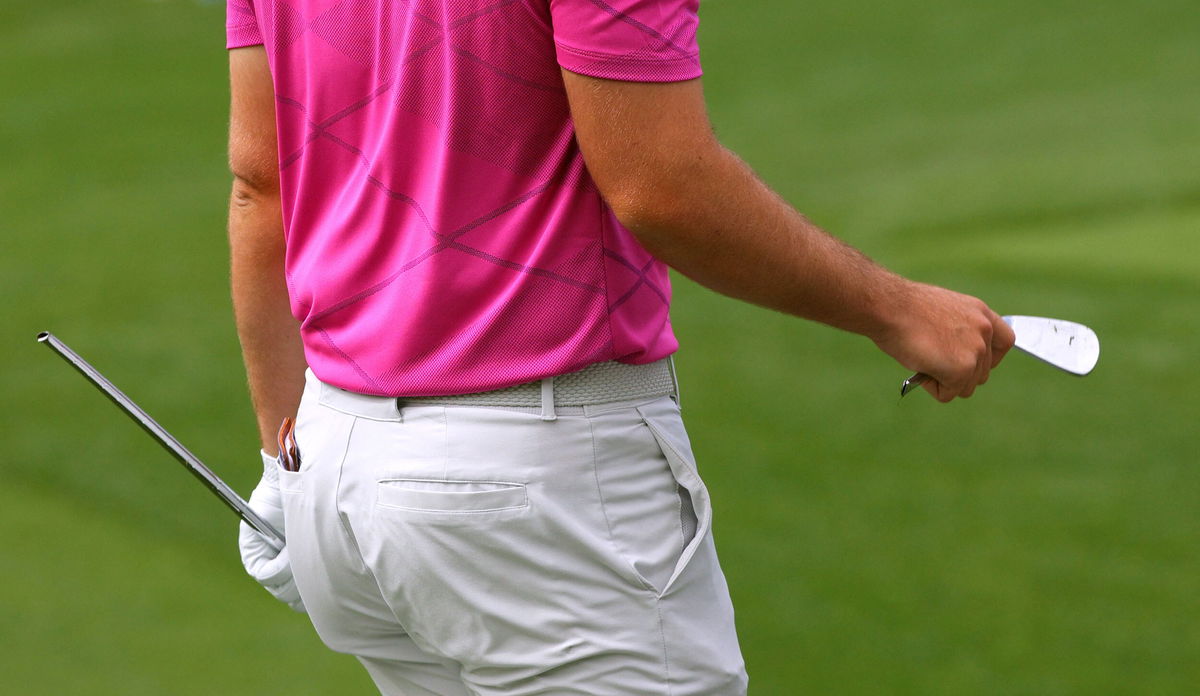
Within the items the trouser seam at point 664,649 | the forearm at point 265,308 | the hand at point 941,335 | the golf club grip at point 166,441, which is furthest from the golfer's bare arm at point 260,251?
the hand at point 941,335

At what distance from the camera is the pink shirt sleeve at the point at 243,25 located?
5.92 feet

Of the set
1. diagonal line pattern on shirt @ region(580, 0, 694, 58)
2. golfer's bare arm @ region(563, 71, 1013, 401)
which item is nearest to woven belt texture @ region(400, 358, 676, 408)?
golfer's bare arm @ region(563, 71, 1013, 401)

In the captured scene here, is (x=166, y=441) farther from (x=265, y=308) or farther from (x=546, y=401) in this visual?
(x=546, y=401)

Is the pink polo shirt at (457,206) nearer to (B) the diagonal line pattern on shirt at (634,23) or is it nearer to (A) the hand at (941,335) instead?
(B) the diagonal line pattern on shirt at (634,23)

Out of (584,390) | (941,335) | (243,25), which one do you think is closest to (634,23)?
(584,390)

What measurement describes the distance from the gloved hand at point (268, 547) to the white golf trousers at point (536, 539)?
40cm

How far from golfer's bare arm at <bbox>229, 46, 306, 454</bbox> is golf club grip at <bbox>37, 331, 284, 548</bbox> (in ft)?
0.39

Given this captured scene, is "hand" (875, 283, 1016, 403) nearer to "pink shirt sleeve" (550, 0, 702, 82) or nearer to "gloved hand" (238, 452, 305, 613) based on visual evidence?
"pink shirt sleeve" (550, 0, 702, 82)

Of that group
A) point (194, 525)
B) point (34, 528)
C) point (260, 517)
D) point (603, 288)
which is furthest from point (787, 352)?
point (603, 288)

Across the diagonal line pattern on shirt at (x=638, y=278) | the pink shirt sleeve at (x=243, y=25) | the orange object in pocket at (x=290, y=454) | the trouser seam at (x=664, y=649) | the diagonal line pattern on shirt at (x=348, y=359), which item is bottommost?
the orange object in pocket at (x=290, y=454)

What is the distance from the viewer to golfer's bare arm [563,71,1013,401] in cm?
143

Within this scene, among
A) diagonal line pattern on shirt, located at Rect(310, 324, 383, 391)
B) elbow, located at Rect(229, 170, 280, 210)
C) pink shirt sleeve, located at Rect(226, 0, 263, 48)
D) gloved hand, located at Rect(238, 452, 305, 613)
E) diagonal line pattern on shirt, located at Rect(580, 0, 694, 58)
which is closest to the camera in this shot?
diagonal line pattern on shirt, located at Rect(580, 0, 694, 58)

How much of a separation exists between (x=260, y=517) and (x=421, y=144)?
792 millimetres

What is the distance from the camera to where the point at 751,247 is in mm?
1523
